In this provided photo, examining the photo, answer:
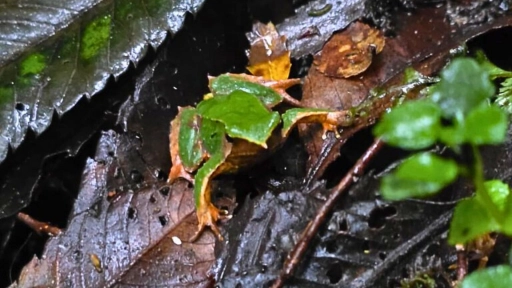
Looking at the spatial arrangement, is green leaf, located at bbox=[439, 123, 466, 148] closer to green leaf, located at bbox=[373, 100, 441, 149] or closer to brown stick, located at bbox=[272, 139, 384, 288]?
green leaf, located at bbox=[373, 100, 441, 149]

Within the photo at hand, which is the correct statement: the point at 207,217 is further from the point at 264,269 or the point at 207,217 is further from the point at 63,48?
the point at 63,48

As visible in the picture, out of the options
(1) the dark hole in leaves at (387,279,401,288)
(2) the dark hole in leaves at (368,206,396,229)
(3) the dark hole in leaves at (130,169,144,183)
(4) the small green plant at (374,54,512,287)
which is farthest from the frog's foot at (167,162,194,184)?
(4) the small green plant at (374,54,512,287)

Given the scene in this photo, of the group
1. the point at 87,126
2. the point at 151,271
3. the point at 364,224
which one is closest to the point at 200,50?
the point at 87,126

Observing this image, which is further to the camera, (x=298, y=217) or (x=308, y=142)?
(x=308, y=142)

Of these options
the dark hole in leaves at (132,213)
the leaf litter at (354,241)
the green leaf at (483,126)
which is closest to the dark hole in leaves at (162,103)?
the dark hole in leaves at (132,213)

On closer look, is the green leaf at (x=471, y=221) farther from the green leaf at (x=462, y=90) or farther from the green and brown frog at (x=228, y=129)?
the green and brown frog at (x=228, y=129)

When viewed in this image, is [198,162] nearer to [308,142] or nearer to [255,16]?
[308,142]

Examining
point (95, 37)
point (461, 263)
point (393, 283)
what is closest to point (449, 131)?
point (461, 263)
